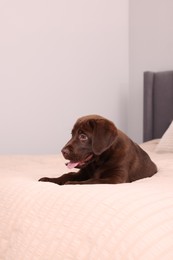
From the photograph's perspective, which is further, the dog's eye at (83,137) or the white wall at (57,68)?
the white wall at (57,68)

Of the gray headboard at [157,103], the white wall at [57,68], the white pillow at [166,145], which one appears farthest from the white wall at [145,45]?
the white pillow at [166,145]

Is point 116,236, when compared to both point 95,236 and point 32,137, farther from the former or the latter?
point 32,137

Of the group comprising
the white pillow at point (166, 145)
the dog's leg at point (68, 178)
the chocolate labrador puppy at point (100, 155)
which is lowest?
the white pillow at point (166, 145)

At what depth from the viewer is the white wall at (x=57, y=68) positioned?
3328 millimetres

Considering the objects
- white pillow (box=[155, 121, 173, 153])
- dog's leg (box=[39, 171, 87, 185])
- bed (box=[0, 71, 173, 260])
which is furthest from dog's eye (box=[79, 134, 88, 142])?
white pillow (box=[155, 121, 173, 153])

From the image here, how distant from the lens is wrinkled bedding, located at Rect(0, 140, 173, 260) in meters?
0.79

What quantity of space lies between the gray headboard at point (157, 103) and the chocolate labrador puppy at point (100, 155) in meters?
2.07

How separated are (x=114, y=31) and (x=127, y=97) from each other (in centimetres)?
74

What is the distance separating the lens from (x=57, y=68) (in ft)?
11.9

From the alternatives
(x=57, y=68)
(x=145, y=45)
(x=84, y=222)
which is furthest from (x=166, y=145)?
(x=84, y=222)

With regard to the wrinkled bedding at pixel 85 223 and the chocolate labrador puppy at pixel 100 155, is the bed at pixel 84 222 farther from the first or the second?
the chocolate labrador puppy at pixel 100 155

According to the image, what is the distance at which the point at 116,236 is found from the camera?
817mm

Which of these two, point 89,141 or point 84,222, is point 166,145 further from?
point 84,222

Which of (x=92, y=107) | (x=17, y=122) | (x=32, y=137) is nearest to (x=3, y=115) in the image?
(x=17, y=122)
